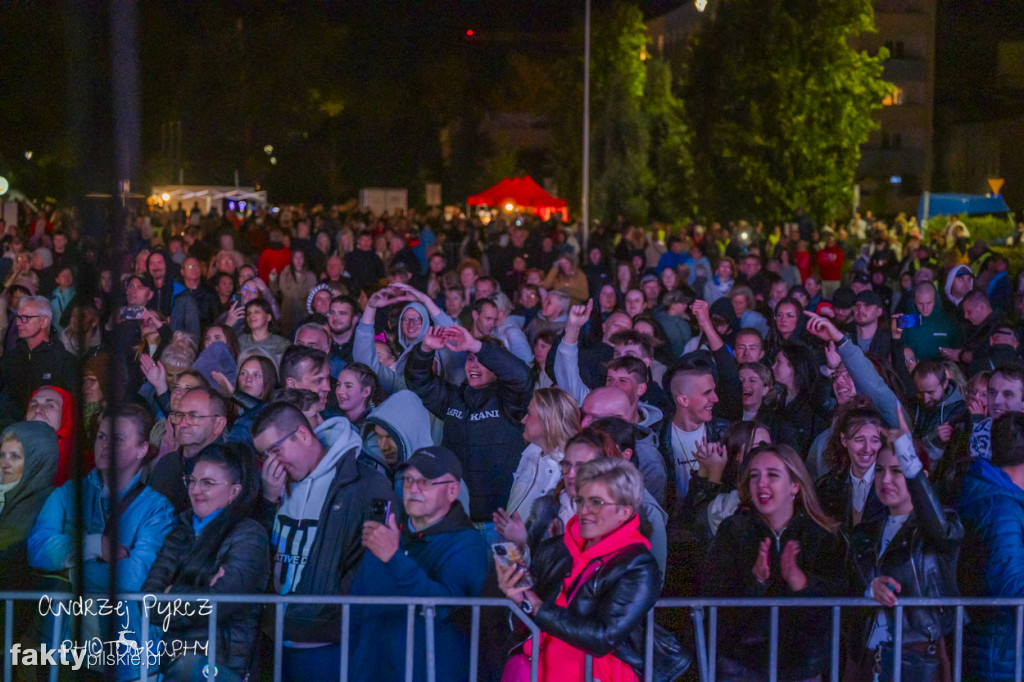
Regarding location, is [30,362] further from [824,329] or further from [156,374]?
[824,329]

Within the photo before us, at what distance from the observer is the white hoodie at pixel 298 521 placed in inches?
185

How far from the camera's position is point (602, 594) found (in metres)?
3.97

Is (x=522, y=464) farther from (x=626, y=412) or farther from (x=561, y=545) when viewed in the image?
(x=561, y=545)

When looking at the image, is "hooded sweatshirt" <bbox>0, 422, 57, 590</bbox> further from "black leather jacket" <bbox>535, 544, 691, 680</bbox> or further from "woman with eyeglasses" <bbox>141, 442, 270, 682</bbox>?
"black leather jacket" <bbox>535, 544, 691, 680</bbox>

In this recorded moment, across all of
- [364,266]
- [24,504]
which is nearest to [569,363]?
[24,504]

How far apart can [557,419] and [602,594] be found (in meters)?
1.38

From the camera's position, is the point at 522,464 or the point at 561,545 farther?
the point at 522,464

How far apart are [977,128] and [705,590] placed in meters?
56.9

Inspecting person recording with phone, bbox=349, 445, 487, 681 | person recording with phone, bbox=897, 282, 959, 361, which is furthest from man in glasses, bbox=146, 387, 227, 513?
person recording with phone, bbox=897, 282, 959, 361

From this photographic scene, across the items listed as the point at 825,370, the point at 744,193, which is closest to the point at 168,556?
the point at 825,370

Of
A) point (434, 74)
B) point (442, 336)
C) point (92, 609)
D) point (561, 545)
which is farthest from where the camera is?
point (434, 74)

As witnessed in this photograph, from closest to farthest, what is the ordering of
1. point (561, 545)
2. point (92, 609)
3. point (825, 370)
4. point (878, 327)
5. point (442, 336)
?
point (92, 609) < point (561, 545) < point (442, 336) < point (825, 370) < point (878, 327)

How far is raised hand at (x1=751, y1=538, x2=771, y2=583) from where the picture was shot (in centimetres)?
452

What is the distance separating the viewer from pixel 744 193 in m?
29.6
